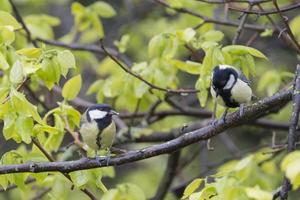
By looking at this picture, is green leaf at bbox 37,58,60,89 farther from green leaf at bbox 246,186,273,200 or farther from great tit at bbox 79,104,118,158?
green leaf at bbox 246,186,273,200

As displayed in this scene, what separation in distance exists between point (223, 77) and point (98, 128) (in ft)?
1.89

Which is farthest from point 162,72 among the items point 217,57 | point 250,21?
point 250,21

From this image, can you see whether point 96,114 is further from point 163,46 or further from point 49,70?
point 163,46

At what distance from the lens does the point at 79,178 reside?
251 cm

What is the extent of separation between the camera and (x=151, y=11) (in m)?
5.39

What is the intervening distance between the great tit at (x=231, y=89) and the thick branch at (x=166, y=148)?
0.65 ft

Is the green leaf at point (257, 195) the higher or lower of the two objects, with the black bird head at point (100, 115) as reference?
higher

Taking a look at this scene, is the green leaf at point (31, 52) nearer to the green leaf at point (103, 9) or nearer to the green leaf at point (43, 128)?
the green leaf at point (43, 128)

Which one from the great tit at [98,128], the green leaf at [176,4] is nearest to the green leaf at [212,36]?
the green leaf at [176,4]

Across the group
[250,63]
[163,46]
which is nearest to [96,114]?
[163,46]

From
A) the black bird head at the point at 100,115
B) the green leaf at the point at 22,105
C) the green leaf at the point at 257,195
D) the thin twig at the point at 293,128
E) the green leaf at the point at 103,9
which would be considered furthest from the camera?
the green leaf at the point at 103,9

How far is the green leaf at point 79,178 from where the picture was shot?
2.49 m

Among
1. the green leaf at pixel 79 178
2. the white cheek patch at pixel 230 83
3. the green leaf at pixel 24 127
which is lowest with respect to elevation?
the green leaf at pixel 79 178

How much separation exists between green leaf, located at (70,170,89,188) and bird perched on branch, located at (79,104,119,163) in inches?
6.9
